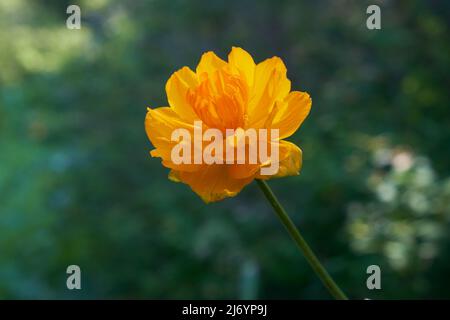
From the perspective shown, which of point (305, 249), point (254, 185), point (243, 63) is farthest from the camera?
point (254, 185)

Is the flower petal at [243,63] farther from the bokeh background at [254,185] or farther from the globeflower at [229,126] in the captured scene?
the bokeh background at [254,185]

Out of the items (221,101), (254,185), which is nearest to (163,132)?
(221,101)

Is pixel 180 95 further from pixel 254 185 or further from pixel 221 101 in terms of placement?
pixel 254 185

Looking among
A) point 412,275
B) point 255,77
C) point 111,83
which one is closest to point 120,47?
point 111,83

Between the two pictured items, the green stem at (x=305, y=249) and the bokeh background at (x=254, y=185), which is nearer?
the green stem at (x=305, y=249)

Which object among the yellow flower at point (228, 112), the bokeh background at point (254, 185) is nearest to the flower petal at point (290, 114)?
the yellow flower at point (228, 112)

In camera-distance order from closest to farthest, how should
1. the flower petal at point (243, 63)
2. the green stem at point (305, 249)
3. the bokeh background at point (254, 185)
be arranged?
the green stem at point (305, 249) → the flower petal at point (243, 63) → the bokeh background at point (254, 185)
